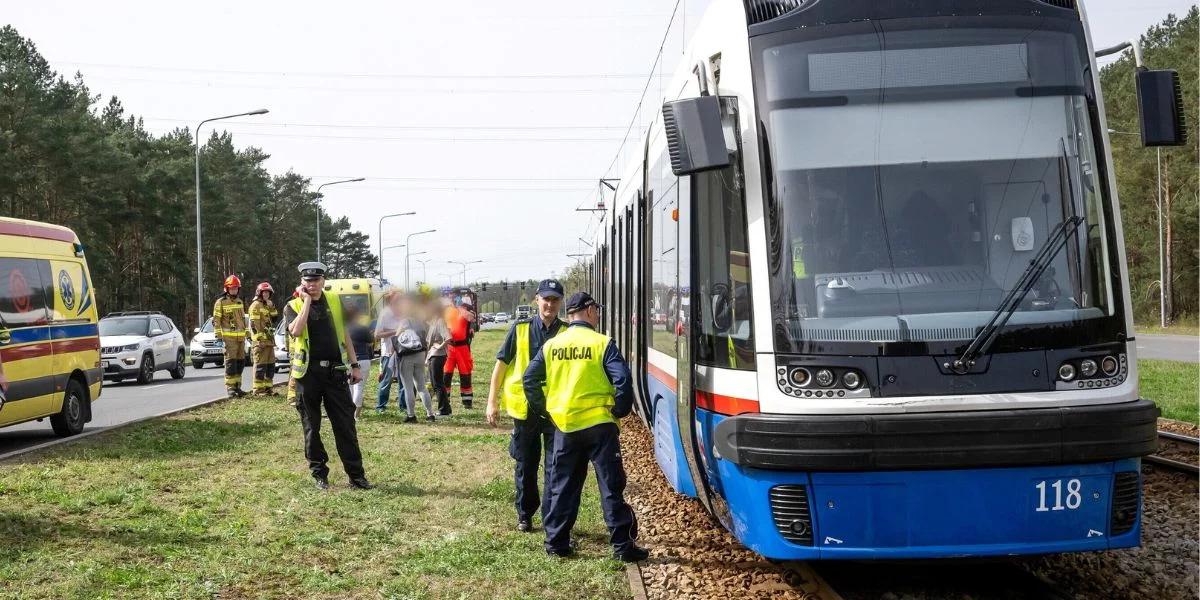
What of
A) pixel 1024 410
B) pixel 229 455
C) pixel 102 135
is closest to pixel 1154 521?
pixel 1024 410

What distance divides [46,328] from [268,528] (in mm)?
5916

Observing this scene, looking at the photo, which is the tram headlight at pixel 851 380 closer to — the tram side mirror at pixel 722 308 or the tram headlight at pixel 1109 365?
the tram side mirror at pixel 722 308

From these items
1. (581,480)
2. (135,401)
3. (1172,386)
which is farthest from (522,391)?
(1172,386)

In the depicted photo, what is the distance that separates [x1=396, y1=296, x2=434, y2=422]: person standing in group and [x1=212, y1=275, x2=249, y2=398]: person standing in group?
13.0 feet

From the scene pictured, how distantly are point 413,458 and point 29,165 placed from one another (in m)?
38.6

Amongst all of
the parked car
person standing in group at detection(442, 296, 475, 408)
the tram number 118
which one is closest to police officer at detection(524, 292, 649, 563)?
the tram number 118

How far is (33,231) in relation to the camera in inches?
500

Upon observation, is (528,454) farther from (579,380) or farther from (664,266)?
(664,266)

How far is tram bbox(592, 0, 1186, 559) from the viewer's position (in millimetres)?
5449

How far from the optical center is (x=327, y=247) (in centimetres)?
10781

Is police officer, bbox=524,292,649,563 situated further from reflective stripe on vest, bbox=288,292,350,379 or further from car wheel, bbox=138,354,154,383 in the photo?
car wheel, bbox=138,354,154,383

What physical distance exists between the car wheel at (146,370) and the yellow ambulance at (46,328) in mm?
11480

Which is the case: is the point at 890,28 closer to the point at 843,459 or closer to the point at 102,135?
the point at 843,459

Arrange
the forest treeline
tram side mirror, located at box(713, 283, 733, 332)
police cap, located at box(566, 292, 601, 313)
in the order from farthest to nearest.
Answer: the forest treeline < police cap, located at box(566, 292, 601, 313) < tram side mirror, located at box(713, 283, 733, 332)
